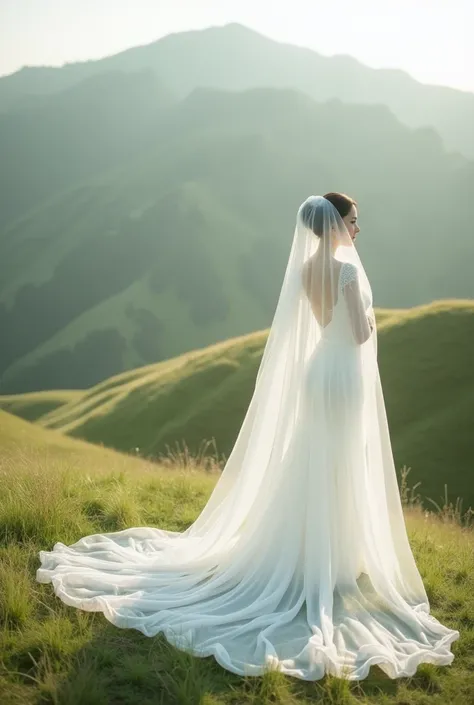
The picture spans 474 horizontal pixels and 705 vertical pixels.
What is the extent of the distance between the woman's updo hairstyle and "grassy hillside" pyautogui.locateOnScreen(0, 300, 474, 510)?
59.3 feet

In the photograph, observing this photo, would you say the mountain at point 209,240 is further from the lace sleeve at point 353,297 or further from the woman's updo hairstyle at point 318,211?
the lace sleeve at point 353,297

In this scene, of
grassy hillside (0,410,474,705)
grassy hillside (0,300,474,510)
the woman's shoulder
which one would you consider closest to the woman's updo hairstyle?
the woman's shoulder

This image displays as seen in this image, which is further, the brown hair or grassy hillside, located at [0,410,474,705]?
the brown hair

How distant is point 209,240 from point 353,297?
14379 centimetres

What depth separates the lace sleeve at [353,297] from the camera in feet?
19.9

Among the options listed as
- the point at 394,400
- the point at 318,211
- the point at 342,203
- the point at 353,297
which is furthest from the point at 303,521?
the point at 394,400

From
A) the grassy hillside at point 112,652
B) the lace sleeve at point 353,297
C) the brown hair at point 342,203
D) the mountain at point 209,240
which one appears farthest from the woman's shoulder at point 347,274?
the mountain at point 209,240

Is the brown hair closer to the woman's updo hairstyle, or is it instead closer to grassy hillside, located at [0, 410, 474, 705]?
the woman's updo hairstyle

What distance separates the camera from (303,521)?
6152 mm

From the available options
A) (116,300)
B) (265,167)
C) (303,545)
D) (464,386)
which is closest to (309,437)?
(303,545)

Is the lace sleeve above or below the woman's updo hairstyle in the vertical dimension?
below

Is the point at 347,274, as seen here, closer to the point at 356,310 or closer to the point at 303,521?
the point at 356,310

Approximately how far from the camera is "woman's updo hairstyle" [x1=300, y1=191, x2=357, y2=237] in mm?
6117

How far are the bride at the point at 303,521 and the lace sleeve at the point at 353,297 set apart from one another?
0.01m
